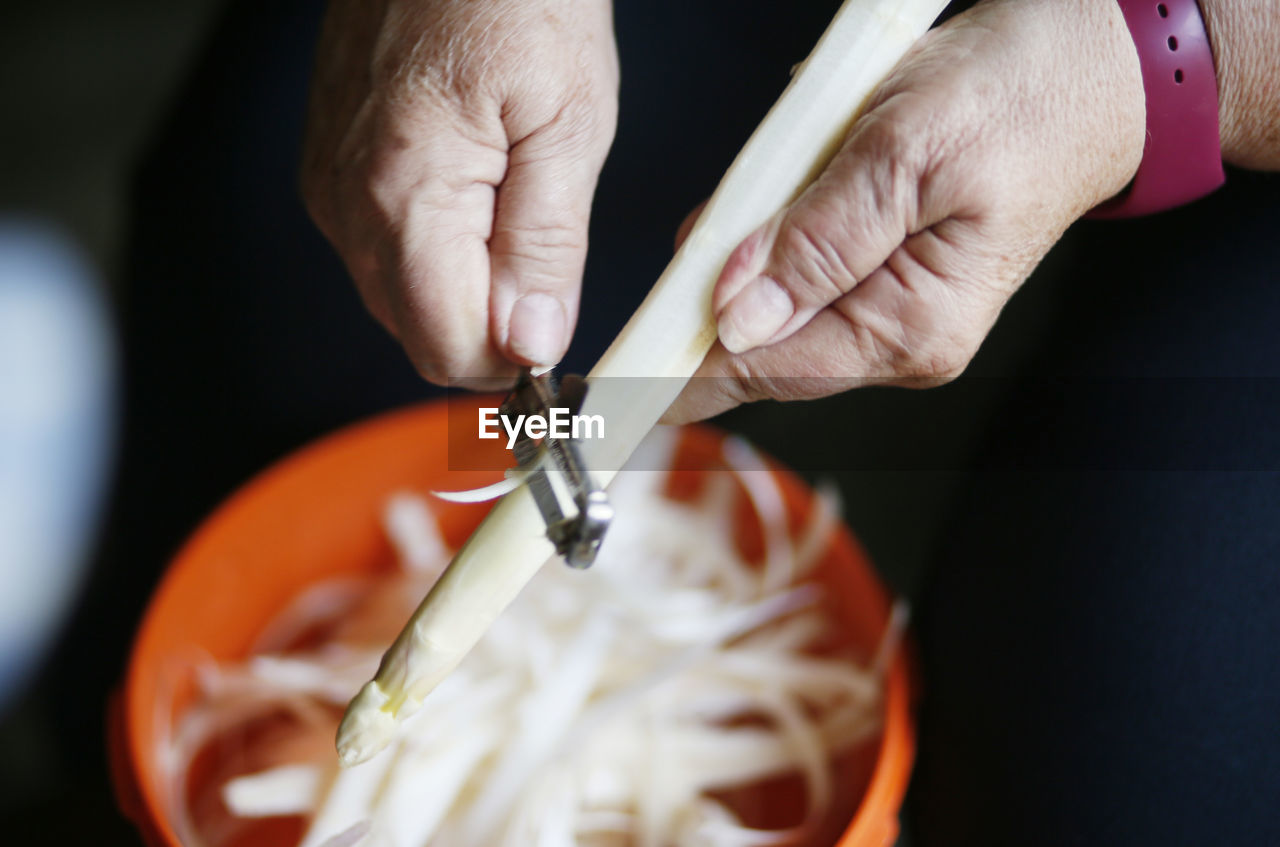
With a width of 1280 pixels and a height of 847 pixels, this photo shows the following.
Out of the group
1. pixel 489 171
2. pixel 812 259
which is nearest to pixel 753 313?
pixel 812 259

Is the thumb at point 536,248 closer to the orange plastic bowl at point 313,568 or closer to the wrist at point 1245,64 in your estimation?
the orange plastic bowl at point 313,568

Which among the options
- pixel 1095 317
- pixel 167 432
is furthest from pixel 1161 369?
pixel 167 432

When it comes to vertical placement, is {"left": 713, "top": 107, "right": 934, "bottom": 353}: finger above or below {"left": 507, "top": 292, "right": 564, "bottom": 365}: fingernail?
above

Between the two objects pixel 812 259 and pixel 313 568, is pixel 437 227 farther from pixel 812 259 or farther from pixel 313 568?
pixel 313 568

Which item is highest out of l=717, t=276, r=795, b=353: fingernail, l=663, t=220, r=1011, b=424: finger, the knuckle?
the knuckle

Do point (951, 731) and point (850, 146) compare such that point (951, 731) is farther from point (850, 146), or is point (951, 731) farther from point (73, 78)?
point (73, 78)

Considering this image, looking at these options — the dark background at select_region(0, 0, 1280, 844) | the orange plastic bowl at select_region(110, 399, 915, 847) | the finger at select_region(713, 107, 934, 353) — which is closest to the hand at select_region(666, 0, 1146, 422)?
the finger at select_region(713, 107, 934, 353)

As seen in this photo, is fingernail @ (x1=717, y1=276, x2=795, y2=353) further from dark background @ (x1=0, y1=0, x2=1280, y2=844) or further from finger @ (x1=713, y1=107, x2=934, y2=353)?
dark background @ (x1=0, y1=0, x2=1280, y2=844)
